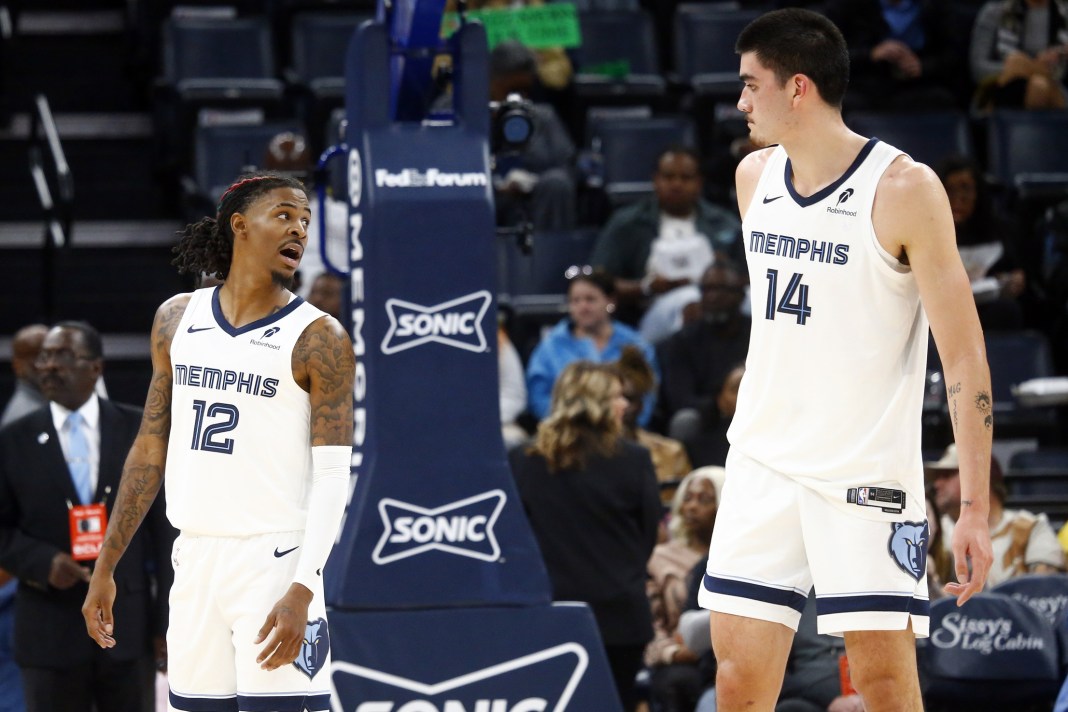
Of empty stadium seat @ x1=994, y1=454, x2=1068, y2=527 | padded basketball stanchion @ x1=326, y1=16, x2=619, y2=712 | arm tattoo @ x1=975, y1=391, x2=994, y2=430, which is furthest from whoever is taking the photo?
empty stadium seat @ x1=994, y1=454, x2=1068, y2=527

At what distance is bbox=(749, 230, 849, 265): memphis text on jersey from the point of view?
12.1ft

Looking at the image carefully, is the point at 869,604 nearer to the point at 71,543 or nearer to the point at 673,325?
the point at 71,543

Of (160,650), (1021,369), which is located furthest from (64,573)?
(1021,369)

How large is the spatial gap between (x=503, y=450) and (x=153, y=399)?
210cm

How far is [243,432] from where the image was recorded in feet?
12.6

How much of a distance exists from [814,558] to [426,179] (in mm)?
2724

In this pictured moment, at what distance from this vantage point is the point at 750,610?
372 cm

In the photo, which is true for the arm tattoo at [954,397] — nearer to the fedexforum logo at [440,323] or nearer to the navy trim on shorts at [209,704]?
the navy trim on shorts at [209,704]

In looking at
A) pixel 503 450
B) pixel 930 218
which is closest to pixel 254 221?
pixel 930 218

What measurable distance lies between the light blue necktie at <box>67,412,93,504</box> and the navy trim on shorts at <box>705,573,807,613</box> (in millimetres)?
2912

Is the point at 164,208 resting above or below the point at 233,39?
below

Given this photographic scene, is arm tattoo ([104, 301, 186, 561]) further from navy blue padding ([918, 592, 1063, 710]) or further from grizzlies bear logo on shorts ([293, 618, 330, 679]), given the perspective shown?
navy blue padding ([918, 592, 1063, 710])

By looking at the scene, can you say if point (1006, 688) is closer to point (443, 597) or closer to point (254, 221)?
point (443, 597)

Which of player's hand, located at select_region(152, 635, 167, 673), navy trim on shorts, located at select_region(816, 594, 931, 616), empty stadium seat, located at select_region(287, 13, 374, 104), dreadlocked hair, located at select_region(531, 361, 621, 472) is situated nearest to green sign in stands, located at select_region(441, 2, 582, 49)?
empty stadium seat, located at select_region(287, 13, 374, 104)
